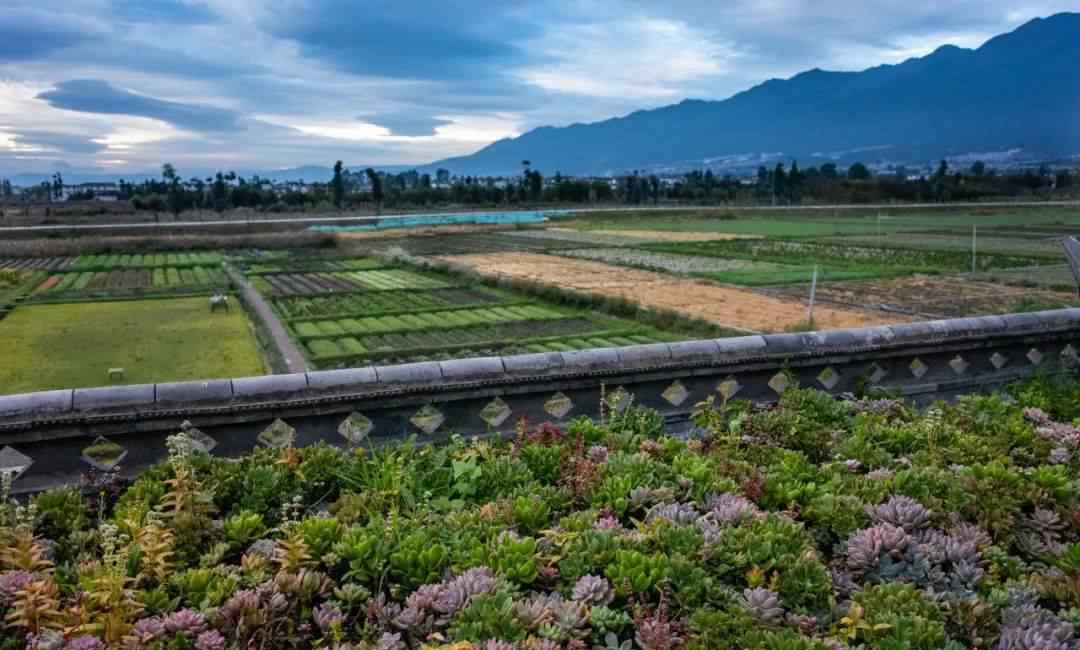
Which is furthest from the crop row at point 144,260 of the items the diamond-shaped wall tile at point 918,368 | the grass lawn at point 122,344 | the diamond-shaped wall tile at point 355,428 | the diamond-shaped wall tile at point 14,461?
the diamond-shaped wall tile at point 918,368

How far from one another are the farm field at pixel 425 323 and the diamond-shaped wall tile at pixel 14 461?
40.6ft

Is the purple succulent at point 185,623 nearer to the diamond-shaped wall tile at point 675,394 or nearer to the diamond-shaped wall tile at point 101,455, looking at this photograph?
the diamond-shaped wall tile at point 101,455

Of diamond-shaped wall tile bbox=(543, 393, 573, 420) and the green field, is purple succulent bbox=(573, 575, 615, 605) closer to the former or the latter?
diamond-shaped wall tile bbox=(543, 393, 573, 420)

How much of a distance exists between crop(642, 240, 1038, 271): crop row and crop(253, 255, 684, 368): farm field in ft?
46.2

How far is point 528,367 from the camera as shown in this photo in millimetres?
4234

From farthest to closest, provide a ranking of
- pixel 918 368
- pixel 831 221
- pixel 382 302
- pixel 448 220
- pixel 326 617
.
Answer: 1. pixel 831 221
2. pixel 448 220
3. pixel 382 302
4. pixel 918 368
5. pixel 326 617

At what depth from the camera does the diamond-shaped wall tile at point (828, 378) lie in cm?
498

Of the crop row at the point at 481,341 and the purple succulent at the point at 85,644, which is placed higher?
the purple succulent at the point at 85,644

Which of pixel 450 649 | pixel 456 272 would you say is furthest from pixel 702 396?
pixel 456 272

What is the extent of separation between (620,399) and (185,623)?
2.55 metres

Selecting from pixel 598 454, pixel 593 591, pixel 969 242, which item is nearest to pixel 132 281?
pixel 598 454

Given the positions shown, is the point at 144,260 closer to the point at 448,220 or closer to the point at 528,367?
the point at 448,220

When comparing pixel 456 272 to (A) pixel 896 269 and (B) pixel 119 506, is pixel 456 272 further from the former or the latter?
(B) pixel 119 506

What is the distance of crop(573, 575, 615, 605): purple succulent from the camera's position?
8.43 ft
